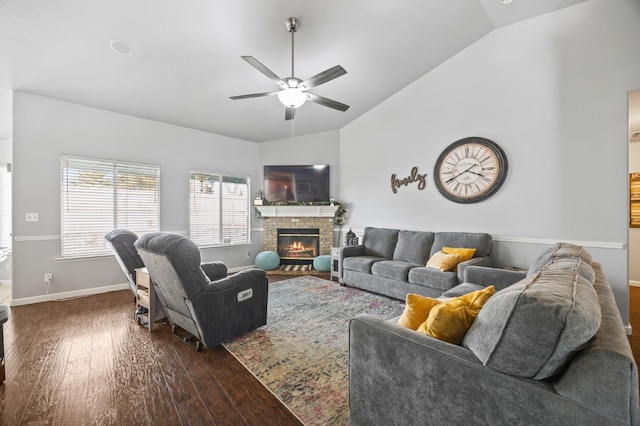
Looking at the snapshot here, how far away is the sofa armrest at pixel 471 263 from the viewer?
3174 millimetres

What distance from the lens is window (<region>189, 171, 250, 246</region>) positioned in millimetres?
5402

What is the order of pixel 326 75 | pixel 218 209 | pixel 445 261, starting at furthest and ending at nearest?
pixel 218 209 → pixel 445 261 → pixel 326 75

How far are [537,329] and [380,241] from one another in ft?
12.9

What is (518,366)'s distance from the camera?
92cm

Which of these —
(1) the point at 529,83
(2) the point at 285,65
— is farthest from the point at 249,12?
(1) the point at 529,83

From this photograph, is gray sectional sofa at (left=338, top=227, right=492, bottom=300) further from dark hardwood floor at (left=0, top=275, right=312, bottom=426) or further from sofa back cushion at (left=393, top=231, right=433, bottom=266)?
dark hardwood floor at (left=0, top=275, right=312, bottom=426)

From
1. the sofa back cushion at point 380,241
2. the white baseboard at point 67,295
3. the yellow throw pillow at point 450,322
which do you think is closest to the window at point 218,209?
the white baseboard at point 67,295

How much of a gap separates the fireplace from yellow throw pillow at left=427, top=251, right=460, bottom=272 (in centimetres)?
287

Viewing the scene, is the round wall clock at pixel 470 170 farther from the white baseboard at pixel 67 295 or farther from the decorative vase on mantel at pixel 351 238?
the white baseboard at pixel 67 295

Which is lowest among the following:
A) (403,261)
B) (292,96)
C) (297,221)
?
(403,261)

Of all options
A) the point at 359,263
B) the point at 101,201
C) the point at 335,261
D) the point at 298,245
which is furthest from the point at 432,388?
the point at 101,201

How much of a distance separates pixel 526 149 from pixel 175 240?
419 centimetres

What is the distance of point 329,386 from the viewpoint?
76.8 inches

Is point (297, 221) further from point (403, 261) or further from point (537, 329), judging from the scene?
point (537, 329)
